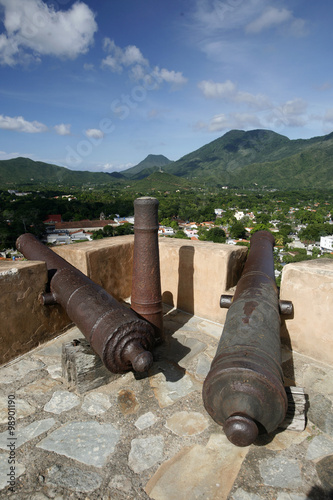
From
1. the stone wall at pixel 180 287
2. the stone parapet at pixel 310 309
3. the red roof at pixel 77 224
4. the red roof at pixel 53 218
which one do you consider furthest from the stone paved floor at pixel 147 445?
the red roof at pixel 53 218

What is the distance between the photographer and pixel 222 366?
5.32ft

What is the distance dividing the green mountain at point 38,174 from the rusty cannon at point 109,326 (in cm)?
17215

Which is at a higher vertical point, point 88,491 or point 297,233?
point 88,491

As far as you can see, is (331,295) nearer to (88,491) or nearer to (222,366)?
(222,366)

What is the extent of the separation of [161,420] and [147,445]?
0.80 ft

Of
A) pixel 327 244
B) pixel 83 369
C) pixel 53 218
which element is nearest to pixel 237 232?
pixel 327 244

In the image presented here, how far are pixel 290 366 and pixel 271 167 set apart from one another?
604 ft

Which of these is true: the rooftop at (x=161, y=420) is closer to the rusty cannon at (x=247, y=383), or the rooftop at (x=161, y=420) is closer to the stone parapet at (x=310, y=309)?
the stone parapet at (x=310, y=309)

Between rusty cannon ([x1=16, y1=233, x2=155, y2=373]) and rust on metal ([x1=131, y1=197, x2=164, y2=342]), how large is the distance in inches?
19.3

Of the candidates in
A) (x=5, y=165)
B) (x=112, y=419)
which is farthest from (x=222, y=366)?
(x=5, y=165)

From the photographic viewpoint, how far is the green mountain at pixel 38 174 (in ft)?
545

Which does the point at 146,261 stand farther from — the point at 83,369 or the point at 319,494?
the point at 319,494

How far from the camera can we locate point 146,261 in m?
2.99

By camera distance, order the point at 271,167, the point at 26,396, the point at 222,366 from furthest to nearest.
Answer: the point at 271,167, the point at 26,396, the point at 222,366
